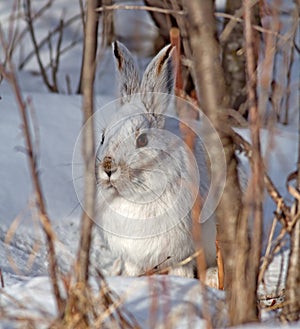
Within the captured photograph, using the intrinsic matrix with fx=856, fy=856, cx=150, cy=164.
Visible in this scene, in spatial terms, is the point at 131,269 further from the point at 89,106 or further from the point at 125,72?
the point at 89,106

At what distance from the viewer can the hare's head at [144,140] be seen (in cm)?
333

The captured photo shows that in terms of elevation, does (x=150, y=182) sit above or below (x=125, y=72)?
below

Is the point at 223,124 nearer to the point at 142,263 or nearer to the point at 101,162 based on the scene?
the point at 101,162

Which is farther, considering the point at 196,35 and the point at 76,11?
the point at 76,11

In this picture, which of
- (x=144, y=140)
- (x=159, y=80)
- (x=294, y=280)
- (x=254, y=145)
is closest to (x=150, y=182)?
(x=144, y=140)

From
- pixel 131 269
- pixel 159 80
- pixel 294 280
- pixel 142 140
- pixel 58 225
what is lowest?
pixel 294 280

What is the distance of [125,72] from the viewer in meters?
3.50

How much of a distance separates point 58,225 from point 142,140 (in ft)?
2.80

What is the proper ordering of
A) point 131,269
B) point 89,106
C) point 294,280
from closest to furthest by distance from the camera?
point 89,106
point 294,280
point 131,269

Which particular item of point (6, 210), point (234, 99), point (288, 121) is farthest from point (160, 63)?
point (288, 121)

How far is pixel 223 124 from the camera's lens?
2129 millimetres

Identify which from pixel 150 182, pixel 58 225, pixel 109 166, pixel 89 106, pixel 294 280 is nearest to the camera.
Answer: pixel 89 106

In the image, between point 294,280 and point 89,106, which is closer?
point 89,106

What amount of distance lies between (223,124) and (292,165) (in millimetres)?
2760
